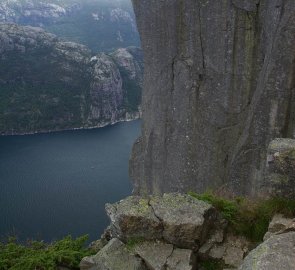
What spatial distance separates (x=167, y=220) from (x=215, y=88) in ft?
42.0

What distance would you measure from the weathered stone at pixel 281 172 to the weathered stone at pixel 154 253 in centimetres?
230

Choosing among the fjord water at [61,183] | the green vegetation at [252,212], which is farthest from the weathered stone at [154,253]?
the fjord water at [61,183]

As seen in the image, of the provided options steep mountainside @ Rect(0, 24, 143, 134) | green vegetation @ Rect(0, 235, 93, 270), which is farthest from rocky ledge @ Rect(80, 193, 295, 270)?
steep mountainside @ Rect(0, 24, 143, 134)

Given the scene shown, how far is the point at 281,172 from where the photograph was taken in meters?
9.06

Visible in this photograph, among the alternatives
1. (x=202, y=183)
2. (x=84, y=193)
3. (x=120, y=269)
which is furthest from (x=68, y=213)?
(x=120, y=269)

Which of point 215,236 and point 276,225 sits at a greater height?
point 276,225

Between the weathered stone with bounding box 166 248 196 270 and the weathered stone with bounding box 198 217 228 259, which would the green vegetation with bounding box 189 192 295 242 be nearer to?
the weathered stone with bounding box 198 217 228 259

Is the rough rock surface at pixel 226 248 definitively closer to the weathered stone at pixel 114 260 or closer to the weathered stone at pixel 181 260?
the weathered stone at pixel 181 260

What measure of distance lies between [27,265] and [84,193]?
205 feet

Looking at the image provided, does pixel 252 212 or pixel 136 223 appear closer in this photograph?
pixel 136 223

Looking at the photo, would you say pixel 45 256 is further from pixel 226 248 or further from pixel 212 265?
pixel 226 248

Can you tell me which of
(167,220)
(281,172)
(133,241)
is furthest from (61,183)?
(281,172)

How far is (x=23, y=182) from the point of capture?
3135 inches

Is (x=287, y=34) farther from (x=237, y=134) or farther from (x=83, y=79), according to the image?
(x=83, y=79)
